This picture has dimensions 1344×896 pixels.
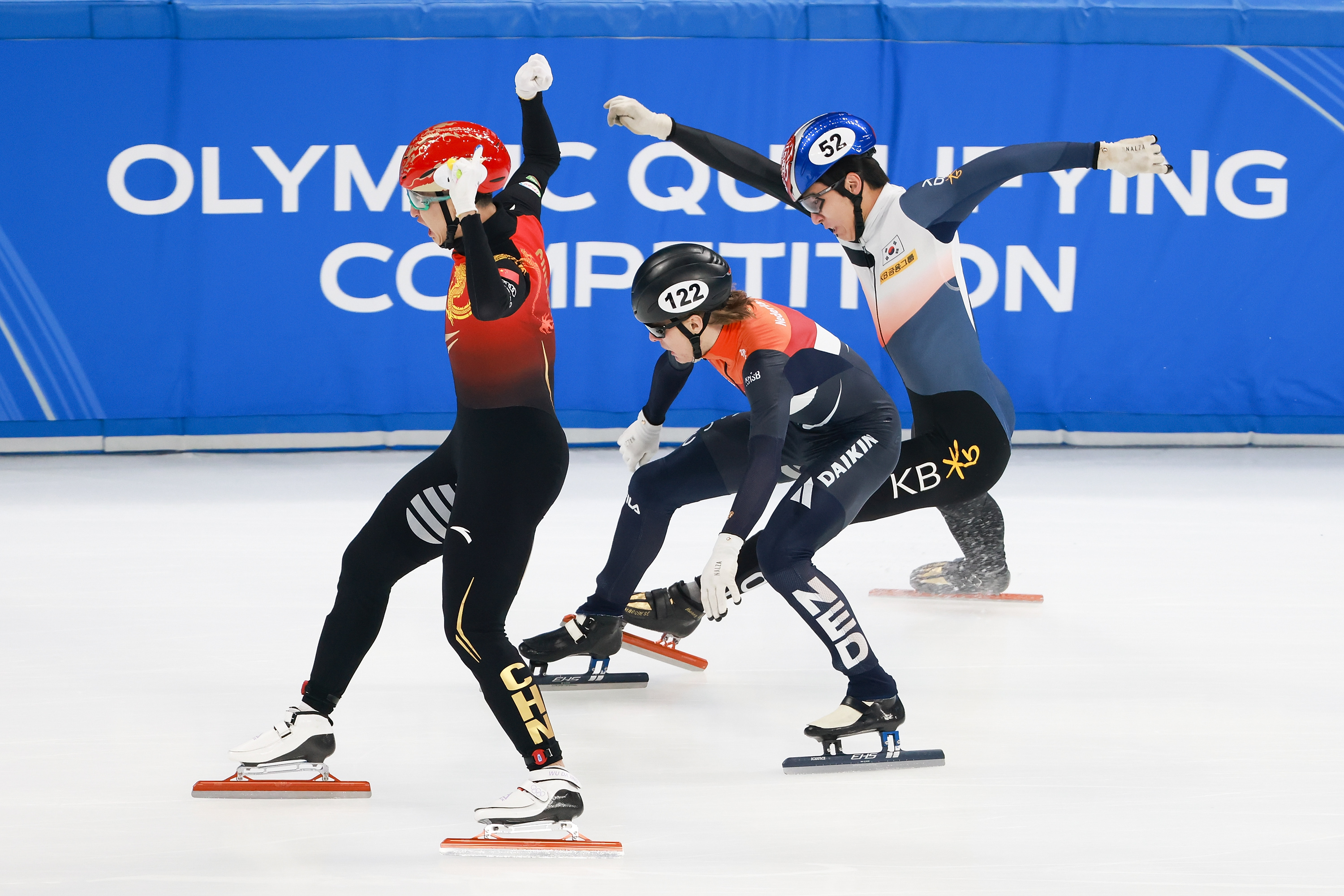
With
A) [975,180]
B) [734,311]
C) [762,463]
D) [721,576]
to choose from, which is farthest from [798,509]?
[975,180]

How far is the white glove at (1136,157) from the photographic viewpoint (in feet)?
12.8

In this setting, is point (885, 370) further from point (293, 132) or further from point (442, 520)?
point (442, 520)

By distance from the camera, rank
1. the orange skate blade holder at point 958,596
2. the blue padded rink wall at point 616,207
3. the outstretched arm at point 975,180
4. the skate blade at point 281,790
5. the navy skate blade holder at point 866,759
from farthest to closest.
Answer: the blue padded rink wall at point 616,207 < the orange skate blade holder at point 958,596 < the outstretched arm at point 975,180 < the navy skate blade holder at point 866,759 < the skate blade at point 281,790

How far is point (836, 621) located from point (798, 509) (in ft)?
1.08

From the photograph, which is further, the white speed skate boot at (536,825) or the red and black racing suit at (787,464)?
the red and black racing suit at (787,464)

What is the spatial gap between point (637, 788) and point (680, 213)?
4635mm

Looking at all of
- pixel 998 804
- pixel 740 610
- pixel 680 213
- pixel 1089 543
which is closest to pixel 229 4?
pixel 680 213

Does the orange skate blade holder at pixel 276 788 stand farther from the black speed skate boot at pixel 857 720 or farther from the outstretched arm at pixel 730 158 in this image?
the outstretched arm at pixel 730 158

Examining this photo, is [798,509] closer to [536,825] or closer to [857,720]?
[857,720]

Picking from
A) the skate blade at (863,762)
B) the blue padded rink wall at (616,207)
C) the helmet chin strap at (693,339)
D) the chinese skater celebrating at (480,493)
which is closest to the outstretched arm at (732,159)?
the helmet chin strap at (693,339)

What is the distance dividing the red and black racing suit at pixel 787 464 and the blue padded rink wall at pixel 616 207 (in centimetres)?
349

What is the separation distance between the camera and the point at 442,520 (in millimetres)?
3164

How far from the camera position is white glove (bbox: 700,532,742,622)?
3.24 meters

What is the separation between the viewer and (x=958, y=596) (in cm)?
499
